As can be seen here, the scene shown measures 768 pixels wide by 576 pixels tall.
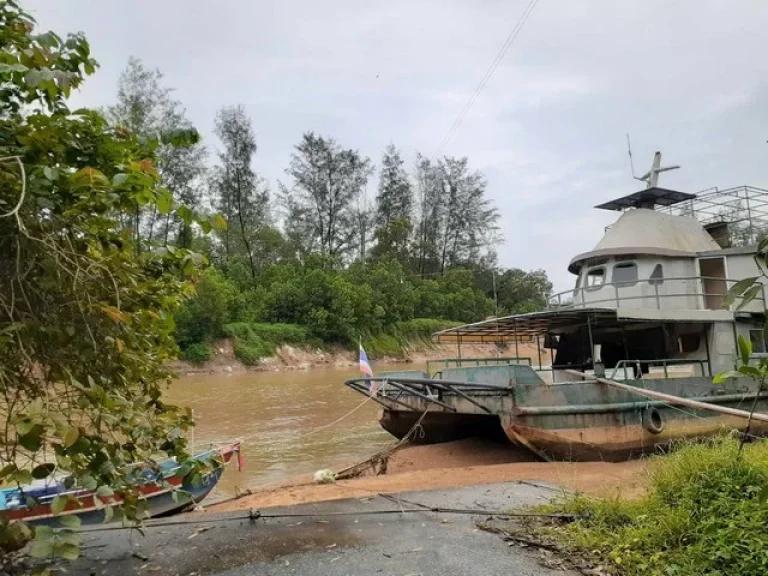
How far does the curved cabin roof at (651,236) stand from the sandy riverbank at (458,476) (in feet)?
15.4

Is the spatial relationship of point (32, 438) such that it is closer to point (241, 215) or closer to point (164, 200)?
point (164, 200)

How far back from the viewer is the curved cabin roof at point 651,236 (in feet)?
41.1

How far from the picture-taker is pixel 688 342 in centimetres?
1191

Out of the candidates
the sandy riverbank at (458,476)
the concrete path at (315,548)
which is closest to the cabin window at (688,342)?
the sandy riverbank at (458,476)

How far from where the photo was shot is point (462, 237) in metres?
61.3

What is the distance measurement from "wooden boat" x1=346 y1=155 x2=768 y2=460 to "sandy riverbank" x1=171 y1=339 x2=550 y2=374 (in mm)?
13394

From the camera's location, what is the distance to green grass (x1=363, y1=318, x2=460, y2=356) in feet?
138

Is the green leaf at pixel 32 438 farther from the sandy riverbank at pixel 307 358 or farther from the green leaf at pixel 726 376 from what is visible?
the sandy riverbank at pixel 307 358

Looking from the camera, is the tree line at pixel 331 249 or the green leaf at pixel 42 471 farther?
the tree line at pixel 331 249

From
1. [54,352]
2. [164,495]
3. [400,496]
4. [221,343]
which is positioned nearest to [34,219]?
[54,352]

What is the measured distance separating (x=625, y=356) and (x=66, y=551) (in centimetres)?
1225

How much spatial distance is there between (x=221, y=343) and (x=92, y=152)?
31.8 m

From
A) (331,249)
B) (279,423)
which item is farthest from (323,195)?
(279,423)

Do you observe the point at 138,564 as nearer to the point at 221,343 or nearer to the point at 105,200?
the point at 105,200
